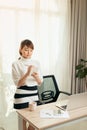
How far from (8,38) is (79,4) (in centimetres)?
152

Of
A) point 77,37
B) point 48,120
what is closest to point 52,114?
point 48,120

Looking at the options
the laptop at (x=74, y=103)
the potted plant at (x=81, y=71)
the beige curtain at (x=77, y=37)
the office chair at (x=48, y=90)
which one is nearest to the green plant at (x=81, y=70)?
the potted plant at (x=81, y=71)

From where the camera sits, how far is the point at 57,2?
360cm

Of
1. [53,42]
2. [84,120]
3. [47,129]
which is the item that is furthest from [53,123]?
[53,42]

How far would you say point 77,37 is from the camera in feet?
12.8

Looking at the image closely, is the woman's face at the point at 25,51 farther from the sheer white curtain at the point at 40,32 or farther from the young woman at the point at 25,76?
the sheer white curtain at the point at 40,32

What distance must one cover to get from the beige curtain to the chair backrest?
0.76 meters

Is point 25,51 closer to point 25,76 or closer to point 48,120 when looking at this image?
point 25,76

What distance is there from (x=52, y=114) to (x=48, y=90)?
101 centimetres

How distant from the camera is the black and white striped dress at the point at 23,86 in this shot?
8.12 feet

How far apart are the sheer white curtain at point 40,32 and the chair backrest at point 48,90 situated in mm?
370

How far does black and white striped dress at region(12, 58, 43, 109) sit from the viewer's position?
8.12 feet

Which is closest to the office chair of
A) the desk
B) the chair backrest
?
the chair backrest

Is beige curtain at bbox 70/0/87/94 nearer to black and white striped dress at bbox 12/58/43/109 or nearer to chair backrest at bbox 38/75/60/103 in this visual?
chair backrest at bbox 38/75/60/103
